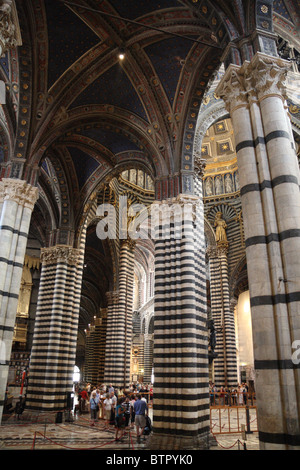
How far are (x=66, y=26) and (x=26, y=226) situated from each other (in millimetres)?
6471

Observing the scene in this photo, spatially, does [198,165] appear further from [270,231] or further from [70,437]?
[70,437]

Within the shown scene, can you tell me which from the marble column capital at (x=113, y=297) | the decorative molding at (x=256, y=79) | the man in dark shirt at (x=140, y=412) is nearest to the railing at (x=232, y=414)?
the man in dark shirt at (x=140, y=412)

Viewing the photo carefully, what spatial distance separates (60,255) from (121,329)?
25.0ft

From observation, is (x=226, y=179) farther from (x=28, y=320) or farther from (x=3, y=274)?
(x=3, y=274)

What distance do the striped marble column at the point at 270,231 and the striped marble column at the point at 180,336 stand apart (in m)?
4.82

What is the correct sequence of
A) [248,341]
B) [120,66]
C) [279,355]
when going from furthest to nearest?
[248,341]
[120,66]
[279,355]

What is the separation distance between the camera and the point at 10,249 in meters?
10.6

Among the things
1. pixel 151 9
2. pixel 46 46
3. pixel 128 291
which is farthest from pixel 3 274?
pixel 128 291

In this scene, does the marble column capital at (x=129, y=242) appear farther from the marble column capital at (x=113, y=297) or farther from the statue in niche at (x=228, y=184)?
the statue in niche at (x=228, y=184)

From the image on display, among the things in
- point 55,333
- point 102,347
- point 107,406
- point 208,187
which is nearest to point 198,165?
point 55,333

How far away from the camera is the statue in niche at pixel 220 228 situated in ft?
81.5

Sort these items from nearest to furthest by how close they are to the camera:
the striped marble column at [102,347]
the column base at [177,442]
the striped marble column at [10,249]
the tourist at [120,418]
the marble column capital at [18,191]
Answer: the column base at [177,442]
the striped marble column at [10,249]
the tourist at [120,418]
the marble column capital at [18,191]
the striped marble column at [102,347]

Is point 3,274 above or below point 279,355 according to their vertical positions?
above

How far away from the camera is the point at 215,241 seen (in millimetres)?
25109
